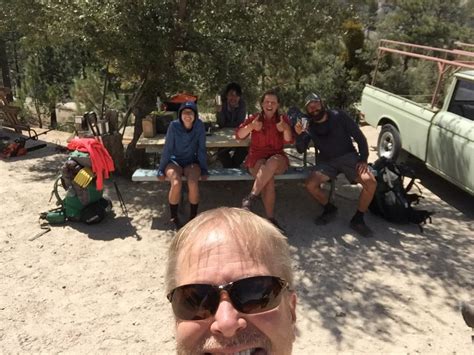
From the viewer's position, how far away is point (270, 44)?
19.7ft

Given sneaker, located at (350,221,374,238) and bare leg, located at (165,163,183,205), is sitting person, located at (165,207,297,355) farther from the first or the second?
sneaker, located at (350,221,374,238)

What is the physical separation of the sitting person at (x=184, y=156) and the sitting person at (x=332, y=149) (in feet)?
3.59

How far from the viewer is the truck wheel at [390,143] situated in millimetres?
6746

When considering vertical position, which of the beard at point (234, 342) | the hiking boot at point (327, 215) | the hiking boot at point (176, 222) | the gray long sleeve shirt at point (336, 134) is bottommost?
the hiking boot at point (176, 222)

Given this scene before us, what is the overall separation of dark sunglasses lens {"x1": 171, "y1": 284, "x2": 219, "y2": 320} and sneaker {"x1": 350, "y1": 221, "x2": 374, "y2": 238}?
3.92 meters

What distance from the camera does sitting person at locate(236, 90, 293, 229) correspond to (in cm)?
494

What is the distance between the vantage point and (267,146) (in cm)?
514

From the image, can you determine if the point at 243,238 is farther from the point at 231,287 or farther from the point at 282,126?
the point at 282,126

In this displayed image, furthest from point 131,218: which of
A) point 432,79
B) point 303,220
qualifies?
point 432,79

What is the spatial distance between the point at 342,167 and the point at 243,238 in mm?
4066

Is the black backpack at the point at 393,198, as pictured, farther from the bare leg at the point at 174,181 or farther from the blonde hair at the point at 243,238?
the blonde hair at the point at 243,238

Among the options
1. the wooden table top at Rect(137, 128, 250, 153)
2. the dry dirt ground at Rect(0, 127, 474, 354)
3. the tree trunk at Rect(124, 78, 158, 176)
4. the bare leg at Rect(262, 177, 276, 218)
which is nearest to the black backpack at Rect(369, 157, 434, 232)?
the dry dirt ground at Rect(0, 127, 474, 354)

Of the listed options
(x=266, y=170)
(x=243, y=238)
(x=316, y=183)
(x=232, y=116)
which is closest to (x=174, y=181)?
(x=266, y=170)

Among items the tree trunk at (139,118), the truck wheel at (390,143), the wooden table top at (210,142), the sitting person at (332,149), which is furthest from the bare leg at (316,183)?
the tree trunk at (139,118)
